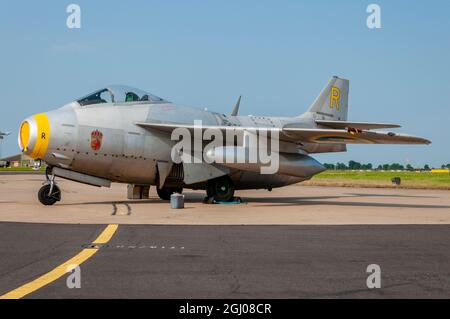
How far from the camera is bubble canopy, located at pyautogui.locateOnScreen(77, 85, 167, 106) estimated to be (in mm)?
19203

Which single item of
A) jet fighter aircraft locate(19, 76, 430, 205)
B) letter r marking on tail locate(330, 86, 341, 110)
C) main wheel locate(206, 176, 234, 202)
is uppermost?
letter r marking on tail locate(330, 86, 341, 110)

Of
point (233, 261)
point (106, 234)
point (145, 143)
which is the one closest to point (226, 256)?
point (233, 261)

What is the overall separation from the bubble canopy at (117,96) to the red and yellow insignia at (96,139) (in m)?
1.11

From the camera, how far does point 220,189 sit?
21.5 m

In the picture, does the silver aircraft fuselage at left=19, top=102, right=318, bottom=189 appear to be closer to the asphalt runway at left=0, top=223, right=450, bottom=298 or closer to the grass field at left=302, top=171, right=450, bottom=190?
the asphalt runway at left=0, top=223, right=450, bottom=298

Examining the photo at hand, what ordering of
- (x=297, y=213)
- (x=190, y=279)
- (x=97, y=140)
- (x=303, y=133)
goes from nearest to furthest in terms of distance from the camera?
(x=190, y=279), (x=297, y=213), (x=97, y=140), (x=303, y=133)

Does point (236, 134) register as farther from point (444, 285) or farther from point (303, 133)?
point (444, 285)

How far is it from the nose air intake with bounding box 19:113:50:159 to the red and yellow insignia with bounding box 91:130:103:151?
1.48 metres

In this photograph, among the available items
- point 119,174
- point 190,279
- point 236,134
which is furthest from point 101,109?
point 190,279

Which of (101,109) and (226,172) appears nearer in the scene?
(101,109)

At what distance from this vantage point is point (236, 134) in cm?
2108

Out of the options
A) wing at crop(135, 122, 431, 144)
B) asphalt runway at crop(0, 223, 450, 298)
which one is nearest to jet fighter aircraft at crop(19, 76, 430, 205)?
wing at crop(135, 122, 431, 144)

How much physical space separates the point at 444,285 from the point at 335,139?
15.6 m
